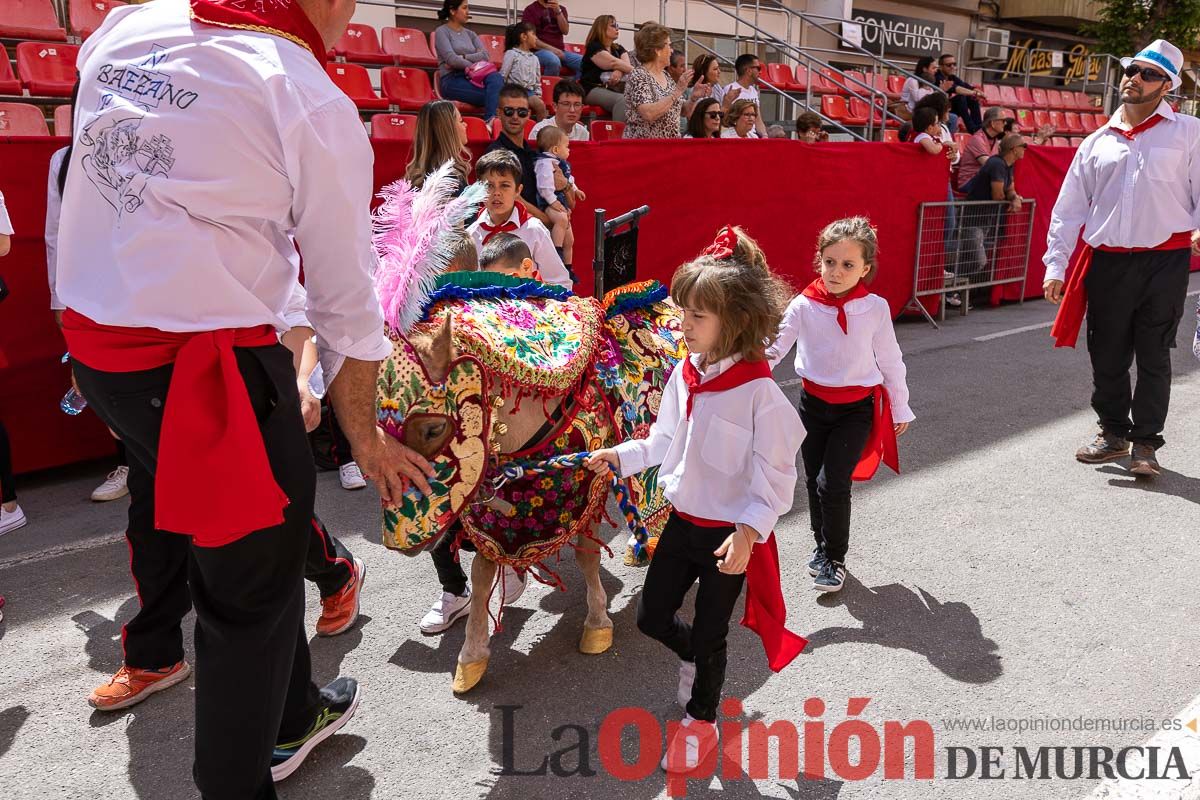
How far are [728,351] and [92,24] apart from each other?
823 centimetres

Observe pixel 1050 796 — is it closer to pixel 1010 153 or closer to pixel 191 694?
pixel 191 694

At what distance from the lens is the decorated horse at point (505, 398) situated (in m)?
2.35

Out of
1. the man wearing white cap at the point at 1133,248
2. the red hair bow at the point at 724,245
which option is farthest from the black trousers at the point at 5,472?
the man wearing white cap at the point at 1133,248

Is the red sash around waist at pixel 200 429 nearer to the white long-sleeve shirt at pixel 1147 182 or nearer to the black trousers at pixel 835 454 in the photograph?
the black trousers at pixel 835 454

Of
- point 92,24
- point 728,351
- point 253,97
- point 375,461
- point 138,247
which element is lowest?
point 375,461

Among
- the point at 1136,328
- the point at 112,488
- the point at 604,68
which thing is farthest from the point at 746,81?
the point at 112,488

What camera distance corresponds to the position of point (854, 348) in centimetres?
351

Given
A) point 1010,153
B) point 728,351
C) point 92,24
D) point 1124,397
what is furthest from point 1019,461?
point 92,24

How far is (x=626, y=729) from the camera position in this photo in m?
2.79

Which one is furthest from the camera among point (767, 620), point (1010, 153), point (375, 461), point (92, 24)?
point (1010, 153)

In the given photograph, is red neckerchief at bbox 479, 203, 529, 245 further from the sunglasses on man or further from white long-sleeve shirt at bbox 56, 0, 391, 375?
the sunglasses on man

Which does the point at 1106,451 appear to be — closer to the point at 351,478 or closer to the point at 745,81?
the point at 351,478

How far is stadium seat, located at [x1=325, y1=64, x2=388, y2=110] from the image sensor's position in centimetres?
898

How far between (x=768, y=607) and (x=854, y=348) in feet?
4.26
